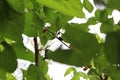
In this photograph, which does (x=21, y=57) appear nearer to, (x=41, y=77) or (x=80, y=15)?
(x=41, y=77)

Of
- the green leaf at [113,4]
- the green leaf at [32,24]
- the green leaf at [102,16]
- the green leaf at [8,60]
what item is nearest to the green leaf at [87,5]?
the green leaf at [102,16]

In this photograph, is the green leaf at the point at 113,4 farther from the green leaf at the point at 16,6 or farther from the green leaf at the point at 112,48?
the green leaf at the point at 16,6

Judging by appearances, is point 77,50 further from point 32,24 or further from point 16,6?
point 32,24

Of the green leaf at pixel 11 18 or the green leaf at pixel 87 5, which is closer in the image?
the green leaf at pixel 11 18

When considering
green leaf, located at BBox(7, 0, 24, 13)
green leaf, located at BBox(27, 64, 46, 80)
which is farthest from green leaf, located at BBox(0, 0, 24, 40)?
green leaf, located at BBox(27, 64, 46, 80)

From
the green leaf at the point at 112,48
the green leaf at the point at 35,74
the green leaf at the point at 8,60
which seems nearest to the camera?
the green leaf at the point at 112,48

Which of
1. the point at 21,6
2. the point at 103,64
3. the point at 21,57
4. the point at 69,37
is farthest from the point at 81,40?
the point at 103,64
